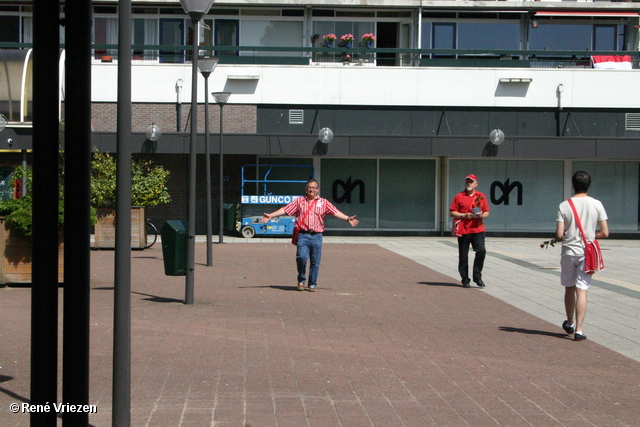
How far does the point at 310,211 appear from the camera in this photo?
37.6 ft

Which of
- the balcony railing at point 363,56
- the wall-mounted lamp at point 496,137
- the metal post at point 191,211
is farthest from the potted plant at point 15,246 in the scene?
the wall-mounted lamp at point 496,137

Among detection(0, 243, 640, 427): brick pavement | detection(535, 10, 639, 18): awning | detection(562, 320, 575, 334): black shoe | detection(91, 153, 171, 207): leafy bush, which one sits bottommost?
detection(0, 243, 640, 427): brick pavement

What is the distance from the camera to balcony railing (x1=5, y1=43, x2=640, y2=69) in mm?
27672

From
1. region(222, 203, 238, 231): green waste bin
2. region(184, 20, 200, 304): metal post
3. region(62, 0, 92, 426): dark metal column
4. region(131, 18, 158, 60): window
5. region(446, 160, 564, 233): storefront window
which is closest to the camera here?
region(62, 0, 92, 426): dark metal column

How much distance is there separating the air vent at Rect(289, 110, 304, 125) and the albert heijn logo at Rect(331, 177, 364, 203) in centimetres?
254

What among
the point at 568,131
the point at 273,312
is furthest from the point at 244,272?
the point at 568,131

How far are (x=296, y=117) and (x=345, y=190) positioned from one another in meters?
3.18

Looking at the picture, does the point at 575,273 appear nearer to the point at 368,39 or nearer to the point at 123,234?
the point at 123,234

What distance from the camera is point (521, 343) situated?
25.3 feet

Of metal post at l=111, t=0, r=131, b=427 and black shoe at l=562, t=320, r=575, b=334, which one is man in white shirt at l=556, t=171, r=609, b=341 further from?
metal post at l=111, t=0, r=131, b=427

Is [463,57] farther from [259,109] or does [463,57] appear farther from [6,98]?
[6,98]

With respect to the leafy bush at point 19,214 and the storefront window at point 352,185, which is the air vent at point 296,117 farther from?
the leafy bush at point 19,214

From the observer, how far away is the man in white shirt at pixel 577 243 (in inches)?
309

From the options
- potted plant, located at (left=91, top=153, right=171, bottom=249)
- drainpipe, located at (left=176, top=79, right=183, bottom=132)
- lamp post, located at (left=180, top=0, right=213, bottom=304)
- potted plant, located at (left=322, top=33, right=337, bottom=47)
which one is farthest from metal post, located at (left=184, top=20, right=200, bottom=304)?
potted plant, located at (left=322, top=33, right=337, bottom=47)
